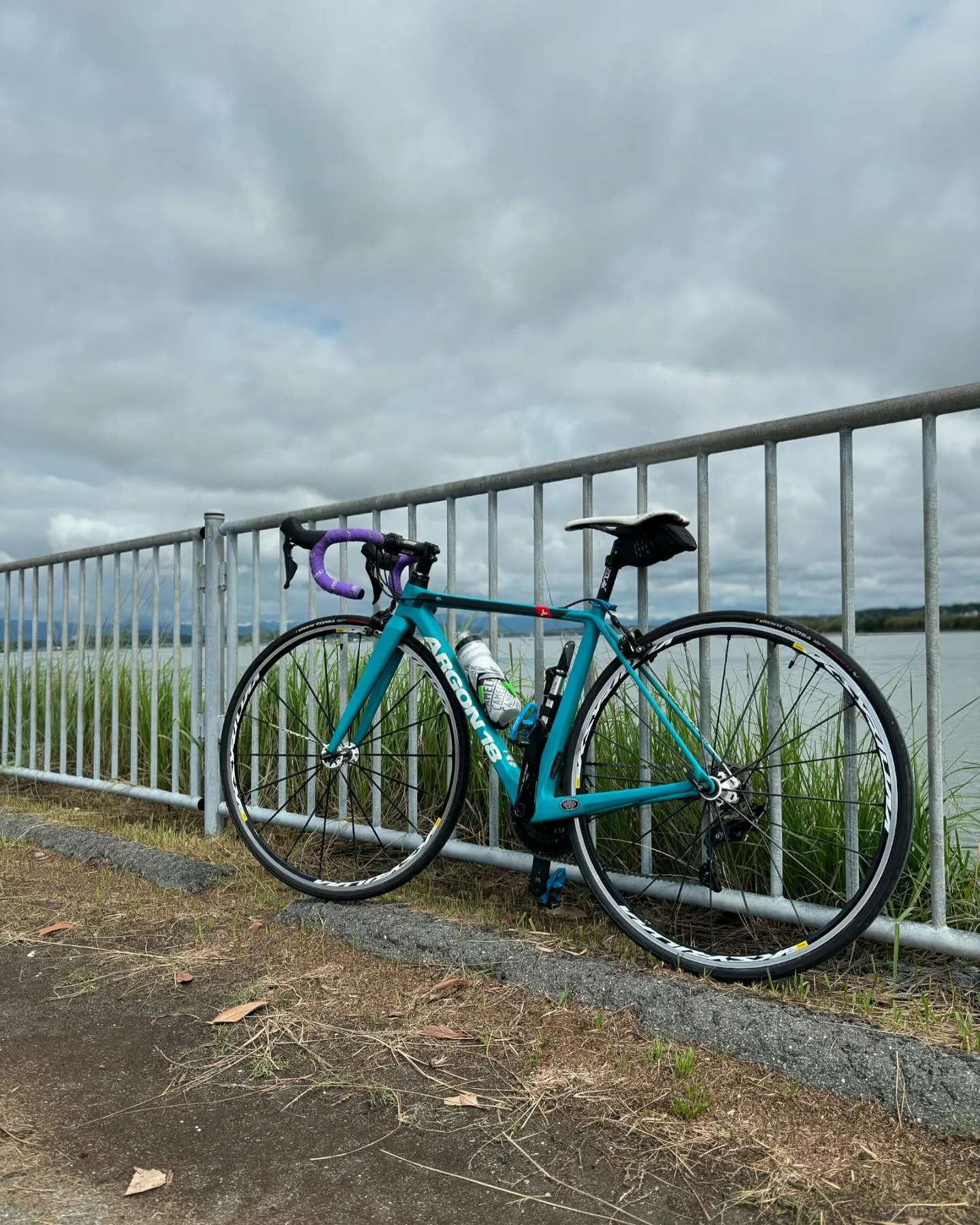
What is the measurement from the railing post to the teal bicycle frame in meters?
1.26

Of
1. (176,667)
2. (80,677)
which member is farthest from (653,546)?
(80,677)

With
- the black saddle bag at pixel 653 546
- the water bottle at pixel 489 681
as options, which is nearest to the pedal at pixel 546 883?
the water bottle at pixel 489 681

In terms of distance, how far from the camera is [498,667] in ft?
11.3

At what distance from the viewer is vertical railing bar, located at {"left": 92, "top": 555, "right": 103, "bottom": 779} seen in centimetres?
555

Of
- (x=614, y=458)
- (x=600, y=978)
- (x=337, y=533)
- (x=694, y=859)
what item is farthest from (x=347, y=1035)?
(x=614, y=458)

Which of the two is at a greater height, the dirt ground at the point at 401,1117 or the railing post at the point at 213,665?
the railing post at the point at 213,665

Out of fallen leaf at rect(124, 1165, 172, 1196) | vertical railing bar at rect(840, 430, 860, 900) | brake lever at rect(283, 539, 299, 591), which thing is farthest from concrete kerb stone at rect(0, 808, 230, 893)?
vertical railing bar at rect(840, 430, 860, 900)

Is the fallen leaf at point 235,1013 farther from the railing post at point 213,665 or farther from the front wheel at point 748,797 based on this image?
the railing post at point 213,665

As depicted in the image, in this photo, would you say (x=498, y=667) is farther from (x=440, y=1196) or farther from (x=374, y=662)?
(x=440, y=1196)

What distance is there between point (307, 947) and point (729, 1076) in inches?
57.6

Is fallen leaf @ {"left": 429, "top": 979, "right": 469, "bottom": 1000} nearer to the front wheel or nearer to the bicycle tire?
the front wheel

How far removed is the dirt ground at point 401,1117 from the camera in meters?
1.73

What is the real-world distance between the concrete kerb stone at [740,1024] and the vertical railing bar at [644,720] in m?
0.44

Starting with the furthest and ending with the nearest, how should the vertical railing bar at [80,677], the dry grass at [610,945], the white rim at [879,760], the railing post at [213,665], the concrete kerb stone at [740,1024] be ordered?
the vertical railing bar at [80,677]
the railing post at [213,665]
the white rim at [879,760]
the dry grass at [610,945]
the concrete kerb stone at [740,1024]
